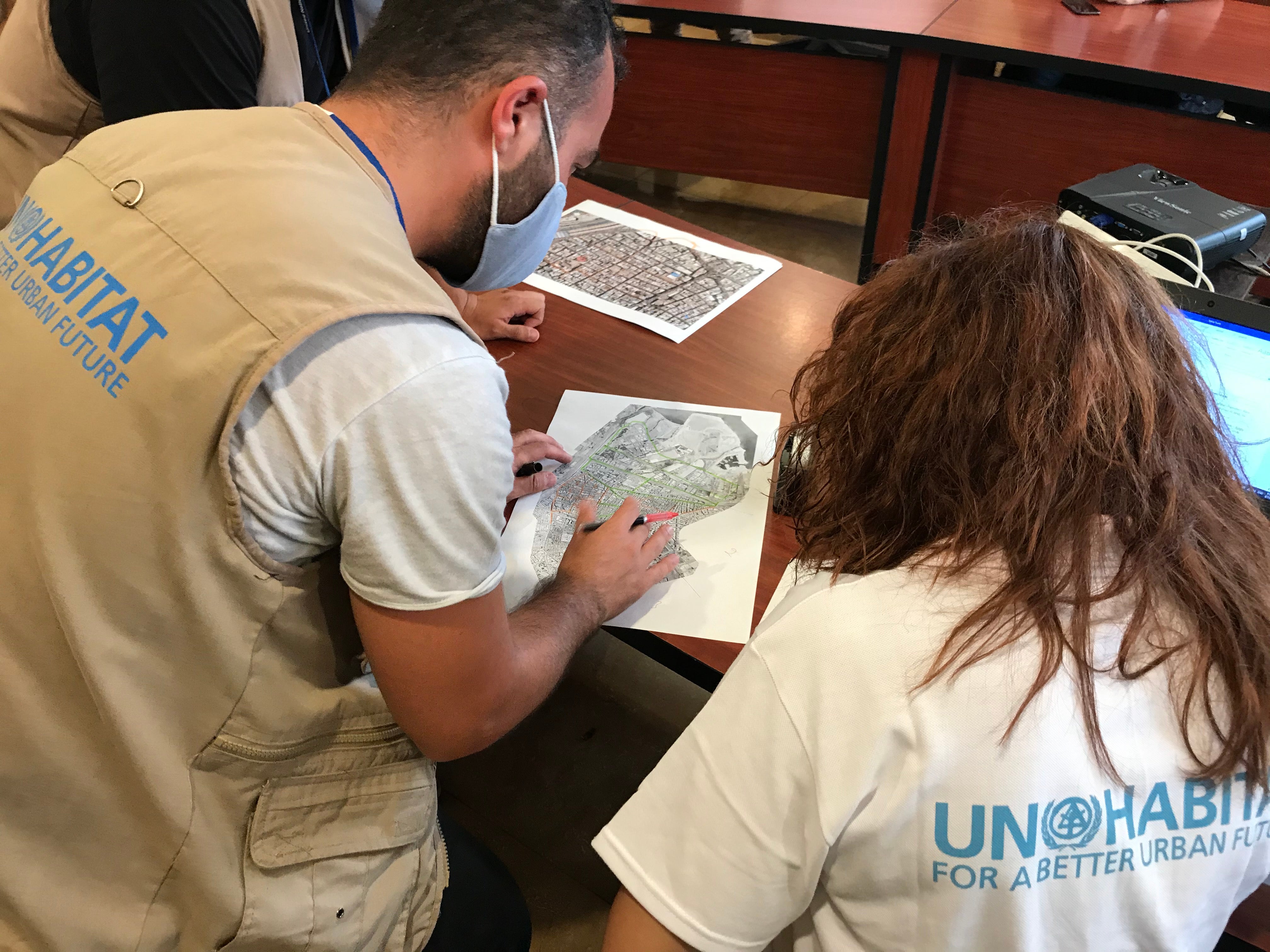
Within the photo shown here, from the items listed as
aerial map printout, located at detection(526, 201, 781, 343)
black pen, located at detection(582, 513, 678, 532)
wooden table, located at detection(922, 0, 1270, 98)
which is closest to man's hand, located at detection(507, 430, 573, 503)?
black pen, located at detection(582, 513, 678, 532)

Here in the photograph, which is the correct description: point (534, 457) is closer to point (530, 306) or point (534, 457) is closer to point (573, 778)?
point (530, 306)

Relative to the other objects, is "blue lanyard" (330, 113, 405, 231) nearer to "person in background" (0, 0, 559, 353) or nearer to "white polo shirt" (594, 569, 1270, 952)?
Result: "person in background" (0, 0, 559, 353)

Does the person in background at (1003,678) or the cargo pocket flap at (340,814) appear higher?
the person in background at (1003,678)

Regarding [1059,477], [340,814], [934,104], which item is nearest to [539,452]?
[340,814]

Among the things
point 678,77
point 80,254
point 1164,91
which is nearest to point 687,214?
point 678,77

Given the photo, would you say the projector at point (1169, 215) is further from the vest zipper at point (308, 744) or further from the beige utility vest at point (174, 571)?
the vest zipper at point (308, 744)

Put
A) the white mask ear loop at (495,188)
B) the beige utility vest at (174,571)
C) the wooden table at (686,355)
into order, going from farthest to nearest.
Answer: the wooden table at (686,355) → the white mask ear loop at (495,188) → the beige utility vest at (174,571)

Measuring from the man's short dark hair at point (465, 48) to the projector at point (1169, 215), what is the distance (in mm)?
795

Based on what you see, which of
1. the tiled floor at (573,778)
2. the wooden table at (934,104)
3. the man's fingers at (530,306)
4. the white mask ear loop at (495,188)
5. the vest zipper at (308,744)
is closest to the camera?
the vest zipper at (308,744)

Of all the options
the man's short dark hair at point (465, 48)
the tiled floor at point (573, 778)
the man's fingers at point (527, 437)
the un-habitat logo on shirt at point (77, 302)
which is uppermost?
the man's short dark hair at point (465, 48)

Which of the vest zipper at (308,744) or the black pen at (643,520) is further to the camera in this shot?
the black pen at (643,520)

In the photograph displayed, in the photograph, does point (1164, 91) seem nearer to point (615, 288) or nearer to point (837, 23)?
point (837, 23)

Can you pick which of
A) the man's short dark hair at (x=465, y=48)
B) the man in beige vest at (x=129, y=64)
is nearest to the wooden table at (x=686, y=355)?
the man's short dark hair at (x=465, y=48)

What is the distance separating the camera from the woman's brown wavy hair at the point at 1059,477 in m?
0.57
